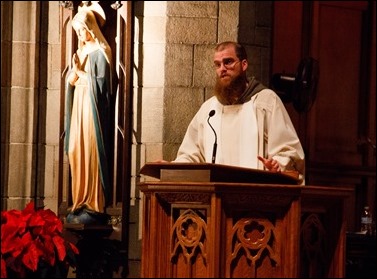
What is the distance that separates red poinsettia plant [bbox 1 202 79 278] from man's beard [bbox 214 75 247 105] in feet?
3.44

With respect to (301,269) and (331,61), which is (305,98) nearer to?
(331,61)

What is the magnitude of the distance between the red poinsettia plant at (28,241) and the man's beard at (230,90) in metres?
1.05

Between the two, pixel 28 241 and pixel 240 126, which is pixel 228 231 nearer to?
pixel 28 241

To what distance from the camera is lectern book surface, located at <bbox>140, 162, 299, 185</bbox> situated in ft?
12.4

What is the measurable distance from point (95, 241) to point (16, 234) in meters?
1.31

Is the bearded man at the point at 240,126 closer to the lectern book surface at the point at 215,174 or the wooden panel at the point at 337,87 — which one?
the lectern book surface at the point at 215,174

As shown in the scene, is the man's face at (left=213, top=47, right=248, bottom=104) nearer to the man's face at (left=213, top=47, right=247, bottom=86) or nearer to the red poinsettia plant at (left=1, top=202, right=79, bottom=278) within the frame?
the man's face at (left=213, top=47, right=247, bottom=86)

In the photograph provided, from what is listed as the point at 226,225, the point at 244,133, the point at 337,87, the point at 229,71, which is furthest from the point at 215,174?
the point at 337,87

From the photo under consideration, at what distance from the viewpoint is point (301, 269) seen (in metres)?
3.85

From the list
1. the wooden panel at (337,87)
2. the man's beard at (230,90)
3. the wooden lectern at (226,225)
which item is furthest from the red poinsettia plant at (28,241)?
the wooden panel at (337,87)

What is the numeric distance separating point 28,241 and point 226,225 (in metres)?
1.10

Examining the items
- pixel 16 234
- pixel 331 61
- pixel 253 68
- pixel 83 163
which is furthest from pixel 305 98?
pixel 16 234

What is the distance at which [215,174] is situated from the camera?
3.82 meters

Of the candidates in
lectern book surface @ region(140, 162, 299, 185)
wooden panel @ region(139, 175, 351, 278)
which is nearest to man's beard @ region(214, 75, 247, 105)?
lectern book surface @ region(140, 162, 299, 185)
